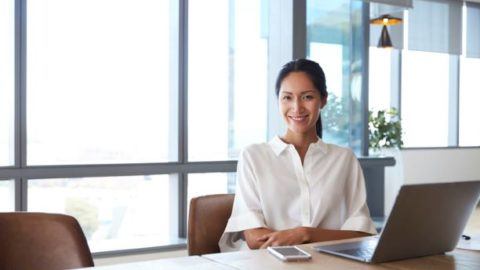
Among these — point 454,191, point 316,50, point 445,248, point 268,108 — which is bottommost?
point 445,248

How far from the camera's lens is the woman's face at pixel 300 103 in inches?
87.1

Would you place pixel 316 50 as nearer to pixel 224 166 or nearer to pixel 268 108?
pixel 268 108

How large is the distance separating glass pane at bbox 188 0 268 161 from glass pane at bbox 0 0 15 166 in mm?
1149

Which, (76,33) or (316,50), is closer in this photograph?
(76,33)

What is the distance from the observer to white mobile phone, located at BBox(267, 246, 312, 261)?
1.43 metres

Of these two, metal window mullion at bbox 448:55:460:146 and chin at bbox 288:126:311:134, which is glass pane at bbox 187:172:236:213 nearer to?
chin at bbox 288:126:311:134

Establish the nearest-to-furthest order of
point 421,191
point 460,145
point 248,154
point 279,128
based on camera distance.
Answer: point 421,191 → point 248,154 → point 279,128 → point 460,145

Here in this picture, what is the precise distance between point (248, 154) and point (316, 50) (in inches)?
91.9

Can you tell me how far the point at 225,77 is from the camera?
4.04 meters

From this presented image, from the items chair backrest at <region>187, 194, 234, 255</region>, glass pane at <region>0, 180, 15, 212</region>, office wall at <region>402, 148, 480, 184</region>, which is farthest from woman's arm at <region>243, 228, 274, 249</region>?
office wall at <region>402, 148, 480, 184</region>

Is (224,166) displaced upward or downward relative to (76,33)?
downward

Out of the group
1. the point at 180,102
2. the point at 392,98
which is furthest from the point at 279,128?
the point at 392,98

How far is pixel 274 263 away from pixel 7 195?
2.38m

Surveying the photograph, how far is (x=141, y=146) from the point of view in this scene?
12.5ft
